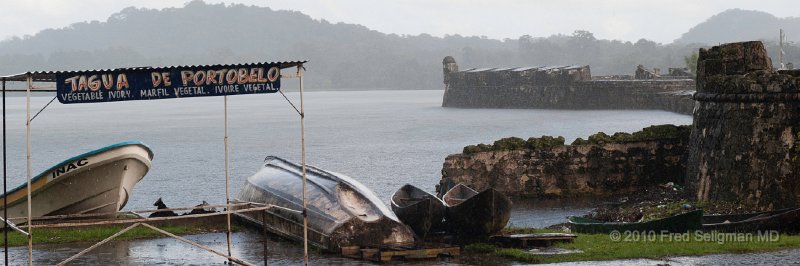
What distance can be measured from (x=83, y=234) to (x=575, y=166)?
16.6 metres

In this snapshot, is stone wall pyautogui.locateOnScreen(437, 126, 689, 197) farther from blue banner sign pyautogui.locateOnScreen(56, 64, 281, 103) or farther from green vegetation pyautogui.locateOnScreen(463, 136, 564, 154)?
blue banner sign pyautogui.locateOnScreen(56, 64, 281, 103)

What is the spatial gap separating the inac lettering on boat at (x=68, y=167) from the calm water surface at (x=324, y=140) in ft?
8.91

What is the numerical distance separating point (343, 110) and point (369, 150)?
82.3 m

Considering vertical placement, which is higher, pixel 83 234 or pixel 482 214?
pixel 482 214

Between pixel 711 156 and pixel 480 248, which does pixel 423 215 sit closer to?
pixel 480 248

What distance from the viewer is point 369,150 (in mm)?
74000

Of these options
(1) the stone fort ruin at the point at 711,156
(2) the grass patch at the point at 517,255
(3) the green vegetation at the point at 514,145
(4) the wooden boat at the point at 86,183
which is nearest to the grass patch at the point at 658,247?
(2) the grass patch at the point at 517,255

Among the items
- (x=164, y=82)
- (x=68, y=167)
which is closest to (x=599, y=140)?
(x=68, y=167)

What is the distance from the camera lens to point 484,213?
18703 millimetres

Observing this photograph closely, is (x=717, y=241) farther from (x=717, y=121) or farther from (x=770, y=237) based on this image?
(x=717, y=121)

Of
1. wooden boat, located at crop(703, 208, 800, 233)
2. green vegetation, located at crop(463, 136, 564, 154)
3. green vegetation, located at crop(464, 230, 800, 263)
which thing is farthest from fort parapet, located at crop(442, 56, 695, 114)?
green vegetation, located at crop(464, 230, 800, 263)

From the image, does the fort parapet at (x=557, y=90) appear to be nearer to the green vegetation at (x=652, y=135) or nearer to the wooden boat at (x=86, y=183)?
the green vegetation at (x=652, y=135)

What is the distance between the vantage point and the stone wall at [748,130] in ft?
77.9

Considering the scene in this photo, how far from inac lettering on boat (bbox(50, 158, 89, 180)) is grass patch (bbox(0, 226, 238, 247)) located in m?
0.94
